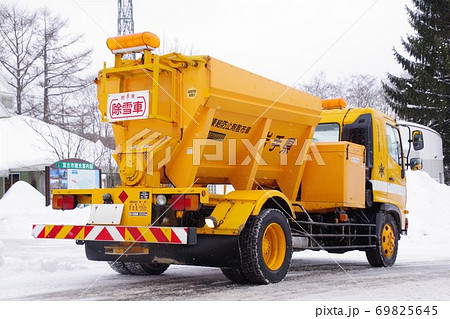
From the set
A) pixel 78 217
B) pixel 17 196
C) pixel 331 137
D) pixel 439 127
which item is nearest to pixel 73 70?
pixel 17 196

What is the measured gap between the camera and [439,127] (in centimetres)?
3516

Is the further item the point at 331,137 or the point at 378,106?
the point at 378,106

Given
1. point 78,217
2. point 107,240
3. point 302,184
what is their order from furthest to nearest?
point 78,217 < point 302,184 < point 107,240

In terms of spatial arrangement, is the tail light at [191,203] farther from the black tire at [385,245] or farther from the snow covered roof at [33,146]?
the snow covered roof at [33,146]

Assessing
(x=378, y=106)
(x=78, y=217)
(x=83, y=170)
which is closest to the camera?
(x=78, y=217)

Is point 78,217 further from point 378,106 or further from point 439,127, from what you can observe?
point 378,106

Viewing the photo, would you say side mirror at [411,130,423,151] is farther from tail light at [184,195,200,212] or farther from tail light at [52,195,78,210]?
tail light at [52,195,78,210]

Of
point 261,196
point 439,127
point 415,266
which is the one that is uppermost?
point 439,127

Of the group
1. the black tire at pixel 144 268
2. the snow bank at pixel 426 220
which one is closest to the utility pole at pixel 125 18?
the snow bank at pixel 426 220

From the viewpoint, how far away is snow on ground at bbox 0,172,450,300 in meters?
7.12

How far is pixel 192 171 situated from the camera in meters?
7.36

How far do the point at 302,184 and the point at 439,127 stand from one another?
28.1 metres

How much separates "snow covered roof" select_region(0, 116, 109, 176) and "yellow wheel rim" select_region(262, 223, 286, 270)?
17.5 m

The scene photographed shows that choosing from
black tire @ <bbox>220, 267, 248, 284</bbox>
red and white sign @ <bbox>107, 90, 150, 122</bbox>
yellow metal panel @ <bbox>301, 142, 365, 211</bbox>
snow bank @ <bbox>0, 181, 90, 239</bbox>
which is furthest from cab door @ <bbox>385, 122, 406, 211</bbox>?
snow bank @ <bbox>0, 181, 90, 239</bbox>
